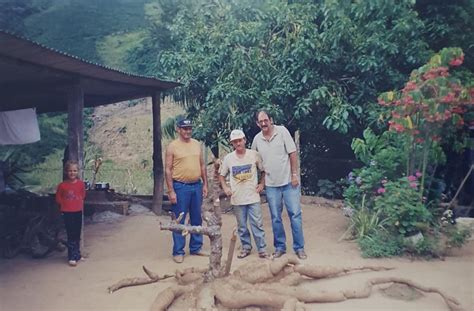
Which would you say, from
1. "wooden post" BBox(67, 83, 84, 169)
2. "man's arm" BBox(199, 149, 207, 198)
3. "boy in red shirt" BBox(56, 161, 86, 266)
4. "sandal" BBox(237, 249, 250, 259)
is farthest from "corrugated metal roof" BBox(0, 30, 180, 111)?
"sandal" BBox(237, 249, 250, 259)

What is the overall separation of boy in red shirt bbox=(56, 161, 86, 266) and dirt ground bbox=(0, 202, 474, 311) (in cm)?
20

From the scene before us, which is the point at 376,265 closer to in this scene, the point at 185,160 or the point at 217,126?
the point at 185,160

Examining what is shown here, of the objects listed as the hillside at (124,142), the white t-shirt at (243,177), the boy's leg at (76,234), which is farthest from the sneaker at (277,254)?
the hillside at (124,142)

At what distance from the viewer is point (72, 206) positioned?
5391 millimetres

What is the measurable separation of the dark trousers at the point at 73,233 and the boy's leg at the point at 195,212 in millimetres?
1336

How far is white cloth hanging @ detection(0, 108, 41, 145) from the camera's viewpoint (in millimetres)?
9812

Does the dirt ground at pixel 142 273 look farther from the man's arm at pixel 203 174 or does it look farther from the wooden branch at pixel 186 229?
the man's arm at pixel 203 174

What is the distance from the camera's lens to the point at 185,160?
530 cm

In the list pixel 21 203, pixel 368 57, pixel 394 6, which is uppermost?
pixel 394 6

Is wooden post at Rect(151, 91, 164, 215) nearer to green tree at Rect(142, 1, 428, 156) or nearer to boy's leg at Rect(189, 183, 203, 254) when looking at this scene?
green tree at Rect(142, 1, 428, 156)

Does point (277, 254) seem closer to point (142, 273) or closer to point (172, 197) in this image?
point (172, 197)

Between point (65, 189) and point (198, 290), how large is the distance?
2273 mm

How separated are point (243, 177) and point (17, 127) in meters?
6.78

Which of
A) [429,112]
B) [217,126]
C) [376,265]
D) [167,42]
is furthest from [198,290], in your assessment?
[167,42]
